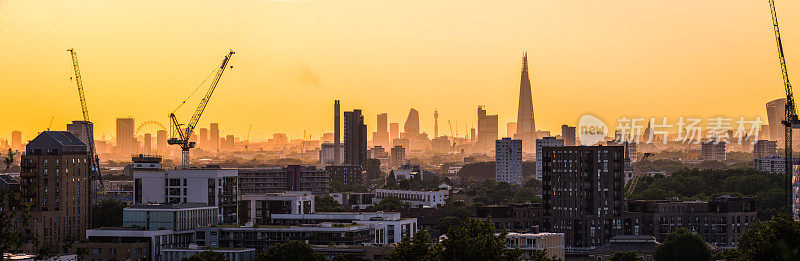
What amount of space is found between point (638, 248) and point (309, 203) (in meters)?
37.0

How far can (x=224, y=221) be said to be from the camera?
128000 millimetres

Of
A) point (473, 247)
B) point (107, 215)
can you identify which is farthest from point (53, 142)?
point (473, 247)

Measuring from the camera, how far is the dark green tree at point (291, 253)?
94375mm

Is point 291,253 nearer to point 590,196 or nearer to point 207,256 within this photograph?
point 207,256

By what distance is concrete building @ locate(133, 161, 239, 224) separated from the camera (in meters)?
128

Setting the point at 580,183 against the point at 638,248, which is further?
the point at 580,183

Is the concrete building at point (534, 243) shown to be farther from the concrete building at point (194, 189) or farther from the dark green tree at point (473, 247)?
the dark green tree at point (473, 247)

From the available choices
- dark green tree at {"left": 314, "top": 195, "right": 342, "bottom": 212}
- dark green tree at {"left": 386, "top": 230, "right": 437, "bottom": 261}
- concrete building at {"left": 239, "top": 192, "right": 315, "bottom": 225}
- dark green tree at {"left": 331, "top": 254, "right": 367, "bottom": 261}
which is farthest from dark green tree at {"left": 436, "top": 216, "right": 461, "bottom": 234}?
dark green tree at {"left": 386, "top": 230, "right": 437, "bottom": 261}

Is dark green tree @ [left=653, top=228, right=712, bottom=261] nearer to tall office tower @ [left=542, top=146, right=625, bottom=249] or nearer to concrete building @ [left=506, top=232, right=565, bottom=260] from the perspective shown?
concrete building @ [left=506, top=232, right=565, bottom=260]

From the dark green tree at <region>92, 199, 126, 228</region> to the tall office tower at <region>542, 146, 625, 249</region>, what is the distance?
48613 millimetres

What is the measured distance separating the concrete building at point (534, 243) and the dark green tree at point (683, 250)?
956cm

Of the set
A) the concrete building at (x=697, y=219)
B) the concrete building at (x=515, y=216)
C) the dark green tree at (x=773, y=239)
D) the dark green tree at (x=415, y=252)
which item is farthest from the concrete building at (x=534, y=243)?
the dark green tree at (x=773, y=239)

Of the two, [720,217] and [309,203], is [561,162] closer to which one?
[720,217]

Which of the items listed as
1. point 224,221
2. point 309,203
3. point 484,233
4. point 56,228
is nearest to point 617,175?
point 309,203
